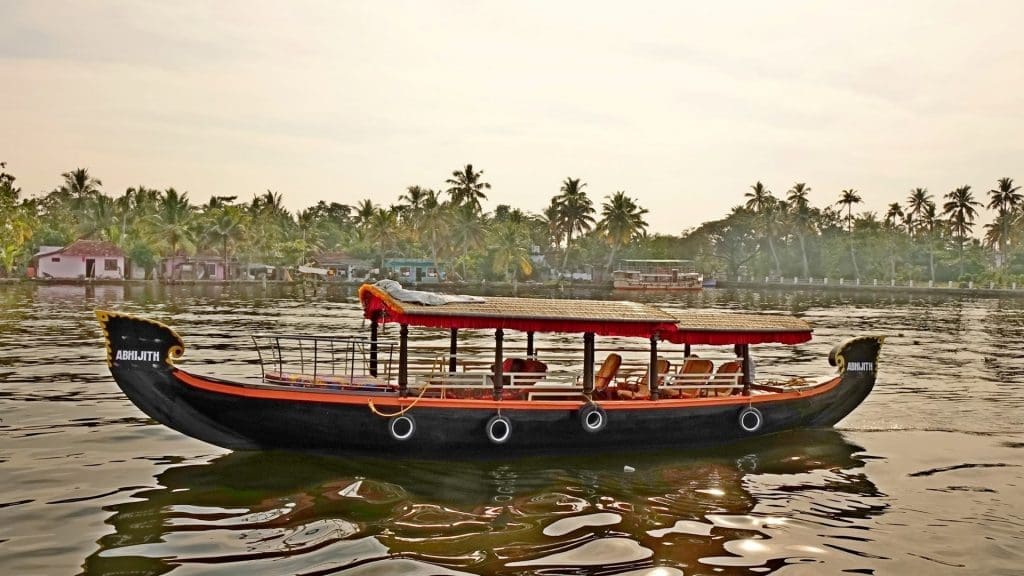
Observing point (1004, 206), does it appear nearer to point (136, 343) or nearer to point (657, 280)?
point (657, 280)

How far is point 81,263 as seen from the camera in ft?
213

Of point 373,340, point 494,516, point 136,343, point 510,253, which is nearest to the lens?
point 494,516

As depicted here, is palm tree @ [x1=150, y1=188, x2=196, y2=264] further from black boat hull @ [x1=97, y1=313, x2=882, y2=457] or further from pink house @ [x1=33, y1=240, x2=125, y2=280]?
black boat hull @ [x1=97, y1=313, x2=882, y2=457]

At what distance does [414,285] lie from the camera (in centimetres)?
7469

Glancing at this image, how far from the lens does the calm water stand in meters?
7.79

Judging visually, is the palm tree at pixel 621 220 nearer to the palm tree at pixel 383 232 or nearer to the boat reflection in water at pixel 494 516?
the palm tree at pixel 383 232

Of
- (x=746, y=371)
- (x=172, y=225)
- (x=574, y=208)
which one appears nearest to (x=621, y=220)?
(x=574, y=208)

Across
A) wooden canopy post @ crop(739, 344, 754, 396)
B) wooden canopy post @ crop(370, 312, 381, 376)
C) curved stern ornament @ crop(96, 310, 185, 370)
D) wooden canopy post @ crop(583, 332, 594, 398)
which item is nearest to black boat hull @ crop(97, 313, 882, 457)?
curved stern ornament @ crop(96, 310, 185, 370)

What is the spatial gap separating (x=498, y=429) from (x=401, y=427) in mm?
1253

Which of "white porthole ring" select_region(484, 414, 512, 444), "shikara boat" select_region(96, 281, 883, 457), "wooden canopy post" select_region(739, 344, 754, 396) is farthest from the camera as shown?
"wooden canopy post" select_region(739, 344, 754, 396)

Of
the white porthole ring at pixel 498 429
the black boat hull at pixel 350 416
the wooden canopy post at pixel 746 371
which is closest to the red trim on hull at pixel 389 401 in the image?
the black boat hull at pixel 350 416

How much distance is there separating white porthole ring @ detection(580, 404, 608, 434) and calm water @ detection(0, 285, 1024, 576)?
0.58 metres

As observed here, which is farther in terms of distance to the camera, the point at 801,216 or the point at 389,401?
the point at 801,216

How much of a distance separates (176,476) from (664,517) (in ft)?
20.3
